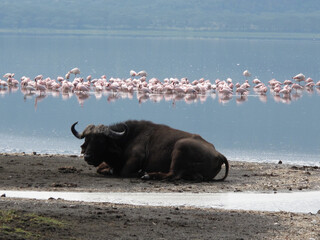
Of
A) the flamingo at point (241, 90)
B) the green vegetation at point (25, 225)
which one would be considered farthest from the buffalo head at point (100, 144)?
the flamingo at point (241, 90)

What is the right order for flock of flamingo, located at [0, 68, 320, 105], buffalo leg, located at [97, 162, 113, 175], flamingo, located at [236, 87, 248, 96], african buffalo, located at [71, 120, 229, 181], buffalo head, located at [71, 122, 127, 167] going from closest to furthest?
1. african buffalo, located at [71, 120, 229, 181]
2. buffalo head, located at [71, 122, 127, 167]
3. buffalo leg, located at [97, 162, 113, 175]
4. flock of flamingo, located at [0, 68, 320, 105]
5. flamingo, located at [236, 87, 248, 96]

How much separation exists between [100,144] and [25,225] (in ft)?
17.5

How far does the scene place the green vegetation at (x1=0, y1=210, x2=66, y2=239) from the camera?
24.6ft

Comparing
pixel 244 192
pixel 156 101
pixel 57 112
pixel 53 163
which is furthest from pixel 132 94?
pixel 244 192

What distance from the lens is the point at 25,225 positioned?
25.7ft

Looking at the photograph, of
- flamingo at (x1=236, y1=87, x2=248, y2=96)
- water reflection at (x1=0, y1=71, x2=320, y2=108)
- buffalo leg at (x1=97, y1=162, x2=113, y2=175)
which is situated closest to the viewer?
buffalo leg at (x1=97, y1=162, x2=113, y2=175)

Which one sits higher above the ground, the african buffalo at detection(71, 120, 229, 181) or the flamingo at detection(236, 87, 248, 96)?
the flamingo at detection(236, 87, 248, 96)

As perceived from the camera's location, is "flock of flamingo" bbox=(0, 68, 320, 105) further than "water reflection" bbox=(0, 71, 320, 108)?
Yes

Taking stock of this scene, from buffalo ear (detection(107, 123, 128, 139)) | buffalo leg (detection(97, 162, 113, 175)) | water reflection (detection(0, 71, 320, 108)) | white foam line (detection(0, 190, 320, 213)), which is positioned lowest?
white foam line (detection(0, 190, 320, 213))

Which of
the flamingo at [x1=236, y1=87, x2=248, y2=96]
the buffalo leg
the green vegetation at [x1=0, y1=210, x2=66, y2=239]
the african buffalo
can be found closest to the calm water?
the flamingo at [x1=236, y1=87, x2=248, y2=96]

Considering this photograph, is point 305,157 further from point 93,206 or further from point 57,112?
point 57,112

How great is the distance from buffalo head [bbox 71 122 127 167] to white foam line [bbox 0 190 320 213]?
59.9 inches

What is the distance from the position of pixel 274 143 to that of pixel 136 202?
10591 millimetres

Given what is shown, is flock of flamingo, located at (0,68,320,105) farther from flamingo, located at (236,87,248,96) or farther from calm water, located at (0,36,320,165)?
calm water, located at (0,36,320,165)
